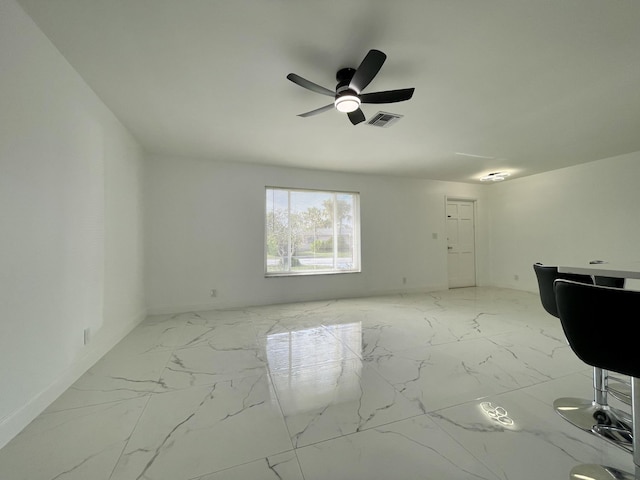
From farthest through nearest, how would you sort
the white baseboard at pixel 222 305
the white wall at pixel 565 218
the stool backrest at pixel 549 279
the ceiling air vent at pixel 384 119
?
1. the white wall at pixel 565 218
2. the white baseboard at pixel 222 305
3. the ceiling air vent at pixel 384 119
4. the stool backrest at pixel 549 279

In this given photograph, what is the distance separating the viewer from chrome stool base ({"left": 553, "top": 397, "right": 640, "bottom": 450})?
1.34 meters

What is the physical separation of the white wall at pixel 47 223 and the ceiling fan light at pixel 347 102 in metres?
2.00

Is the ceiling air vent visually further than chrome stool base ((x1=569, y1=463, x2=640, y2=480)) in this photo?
Yes

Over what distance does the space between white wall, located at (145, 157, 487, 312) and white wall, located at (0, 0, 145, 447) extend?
→ 3.83 ft

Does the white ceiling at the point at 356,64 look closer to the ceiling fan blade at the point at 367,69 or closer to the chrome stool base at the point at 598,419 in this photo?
the ceiling fan blade at the point at 367,69

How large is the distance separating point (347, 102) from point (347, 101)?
0.04 ft

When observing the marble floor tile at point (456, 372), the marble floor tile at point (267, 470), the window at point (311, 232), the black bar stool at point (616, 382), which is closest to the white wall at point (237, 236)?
the window at point (311, 232)

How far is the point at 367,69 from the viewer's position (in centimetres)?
165

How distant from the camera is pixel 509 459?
1215 mm

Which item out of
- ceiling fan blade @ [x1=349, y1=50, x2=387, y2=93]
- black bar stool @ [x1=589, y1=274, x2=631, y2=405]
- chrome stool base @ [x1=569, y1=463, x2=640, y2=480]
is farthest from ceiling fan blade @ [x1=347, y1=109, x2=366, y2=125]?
chrome stool base @ [x1=569, y1=463, x2=640, y2=480]

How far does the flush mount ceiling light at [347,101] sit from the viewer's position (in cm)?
191

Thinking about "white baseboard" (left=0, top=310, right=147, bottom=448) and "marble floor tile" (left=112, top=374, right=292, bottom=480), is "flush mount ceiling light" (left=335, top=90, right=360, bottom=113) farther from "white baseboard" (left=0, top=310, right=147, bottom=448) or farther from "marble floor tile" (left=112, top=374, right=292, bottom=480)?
"white baseboard" (left=0, top=310, right=147, bottom=448)

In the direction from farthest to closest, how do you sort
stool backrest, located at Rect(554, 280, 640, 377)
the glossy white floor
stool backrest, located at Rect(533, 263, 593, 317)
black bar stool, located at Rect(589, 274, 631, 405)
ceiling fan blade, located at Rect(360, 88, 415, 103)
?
1. ceiling fan blade, located at Rect(360, 88, 415, 103)
2. stool backrest, located at Rect(533, 263, 593, 317)
3. black bar stool, located at Rect(589, 274, 631, 405)
4. the glossy white floor
5. stool backrest, located at Rect(554, 280, 640, 377)

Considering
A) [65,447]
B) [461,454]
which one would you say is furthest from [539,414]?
[65,447]
